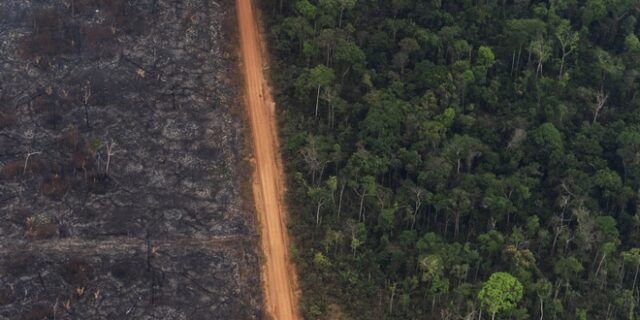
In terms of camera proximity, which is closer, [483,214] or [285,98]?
[483,214]

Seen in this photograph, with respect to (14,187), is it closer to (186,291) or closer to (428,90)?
(186,291)

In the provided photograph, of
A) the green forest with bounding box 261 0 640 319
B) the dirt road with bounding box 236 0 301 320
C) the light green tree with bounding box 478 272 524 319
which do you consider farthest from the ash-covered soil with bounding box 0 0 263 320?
the light green tree with bounding box 478 272 524 319

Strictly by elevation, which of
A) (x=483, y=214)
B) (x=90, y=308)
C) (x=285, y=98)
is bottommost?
(x=90, y=308)

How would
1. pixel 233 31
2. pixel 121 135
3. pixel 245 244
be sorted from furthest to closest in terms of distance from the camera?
pixel 233 31, pixel 121 135, pixel 245 244

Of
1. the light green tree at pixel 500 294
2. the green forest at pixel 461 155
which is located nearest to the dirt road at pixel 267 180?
the green forest at pixel 461 155

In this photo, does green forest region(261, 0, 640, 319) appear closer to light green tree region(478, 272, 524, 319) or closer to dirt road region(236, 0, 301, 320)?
light green tree region(478, 272, 524, 319)

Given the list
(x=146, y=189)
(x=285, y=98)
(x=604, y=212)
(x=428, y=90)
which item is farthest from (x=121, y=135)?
(x=604, y=212)
